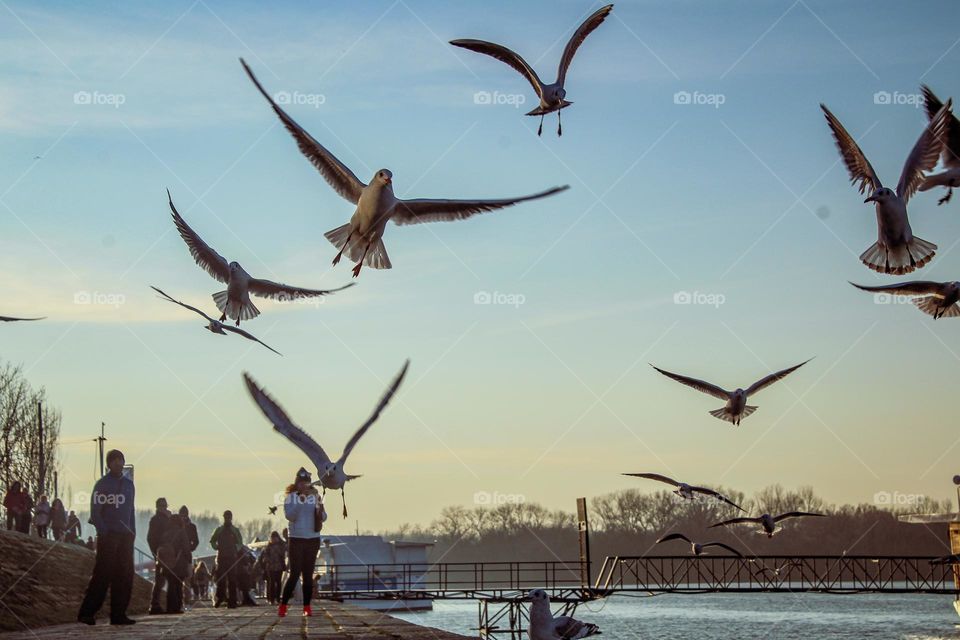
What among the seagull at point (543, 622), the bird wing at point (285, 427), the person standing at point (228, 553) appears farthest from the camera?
the person standing at point (228, 553)

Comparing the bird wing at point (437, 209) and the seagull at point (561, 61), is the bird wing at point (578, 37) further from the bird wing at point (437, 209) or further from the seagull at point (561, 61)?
the bird wing at point (437, 209)

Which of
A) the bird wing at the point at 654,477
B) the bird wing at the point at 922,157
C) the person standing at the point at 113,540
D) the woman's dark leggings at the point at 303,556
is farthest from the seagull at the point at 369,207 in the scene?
the bird wing at the point at 654,477

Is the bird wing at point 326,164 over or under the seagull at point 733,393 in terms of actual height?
over

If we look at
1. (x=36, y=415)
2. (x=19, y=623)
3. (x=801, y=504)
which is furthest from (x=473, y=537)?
(x=19, y=623)

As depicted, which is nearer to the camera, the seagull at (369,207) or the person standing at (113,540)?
the person standing at (113,540)

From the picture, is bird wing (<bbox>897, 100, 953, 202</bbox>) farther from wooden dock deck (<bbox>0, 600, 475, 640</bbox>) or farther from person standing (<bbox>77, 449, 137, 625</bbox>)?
person standing (<bbox>77, 449, 137, 625</bbox>)

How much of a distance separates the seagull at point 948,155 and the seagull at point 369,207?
22.7 ft

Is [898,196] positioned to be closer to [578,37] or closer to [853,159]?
[853,159]

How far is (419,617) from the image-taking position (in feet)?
350

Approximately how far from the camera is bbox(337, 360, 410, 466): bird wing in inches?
601

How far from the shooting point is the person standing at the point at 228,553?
75.3ft

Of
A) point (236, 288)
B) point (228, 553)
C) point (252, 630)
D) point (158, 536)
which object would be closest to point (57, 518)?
point (228, 553)

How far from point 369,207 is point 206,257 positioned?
13.0 ft

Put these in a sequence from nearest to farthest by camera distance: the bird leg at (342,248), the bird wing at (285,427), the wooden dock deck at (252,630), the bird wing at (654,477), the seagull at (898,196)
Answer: the wooden dock deck at (252,630)
the bird wing at (285,427)
the bird leg at (342,248)
the seagull at (898,196)
the bird wing at (654,477)
